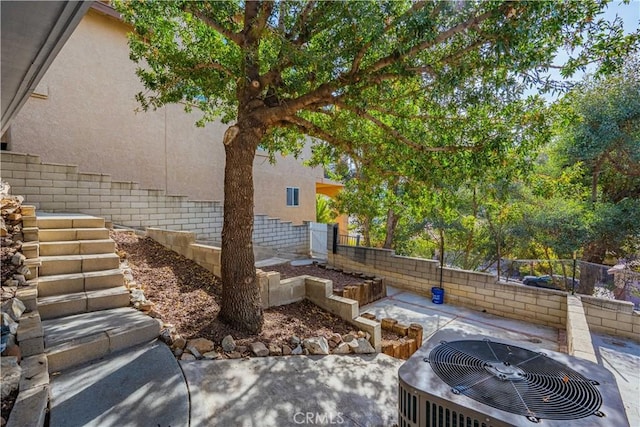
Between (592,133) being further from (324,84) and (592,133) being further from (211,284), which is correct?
(211,284)

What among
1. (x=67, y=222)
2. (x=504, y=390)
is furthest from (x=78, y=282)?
(x=504, y=390)

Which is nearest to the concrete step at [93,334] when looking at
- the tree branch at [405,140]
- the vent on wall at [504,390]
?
the vent on wall at [504,390]

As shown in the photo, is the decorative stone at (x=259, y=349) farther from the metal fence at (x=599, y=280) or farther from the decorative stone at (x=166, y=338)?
the metal fence at (x=599, y=280)

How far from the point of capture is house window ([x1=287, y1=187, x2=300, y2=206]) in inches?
518

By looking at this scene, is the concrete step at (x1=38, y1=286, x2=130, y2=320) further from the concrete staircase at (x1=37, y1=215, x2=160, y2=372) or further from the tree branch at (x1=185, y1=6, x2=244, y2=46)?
the tree branch at (x1=185, y1=6, x2=244, y2=46)

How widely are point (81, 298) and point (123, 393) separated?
62.0 inches

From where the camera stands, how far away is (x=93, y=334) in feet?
9.23

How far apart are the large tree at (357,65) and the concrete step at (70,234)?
6.98 feet

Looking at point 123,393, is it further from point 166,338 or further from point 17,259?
point 17,259

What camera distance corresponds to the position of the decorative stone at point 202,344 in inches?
124

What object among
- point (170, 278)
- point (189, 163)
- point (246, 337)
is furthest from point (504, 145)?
point (189, 163)

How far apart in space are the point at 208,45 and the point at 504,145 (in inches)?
171

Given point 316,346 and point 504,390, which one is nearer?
point 504,390

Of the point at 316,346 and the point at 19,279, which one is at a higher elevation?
the point at 19,279
